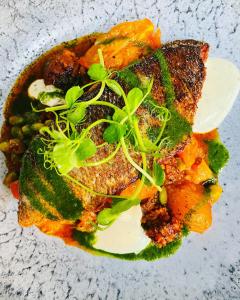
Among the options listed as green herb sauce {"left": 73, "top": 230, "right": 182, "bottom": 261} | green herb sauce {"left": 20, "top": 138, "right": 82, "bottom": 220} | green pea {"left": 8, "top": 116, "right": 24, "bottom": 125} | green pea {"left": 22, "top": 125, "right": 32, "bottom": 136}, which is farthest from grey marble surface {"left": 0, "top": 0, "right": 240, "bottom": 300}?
green herb sauce {"left": 20, "top": 138, "right": 82, "bottom": 220}

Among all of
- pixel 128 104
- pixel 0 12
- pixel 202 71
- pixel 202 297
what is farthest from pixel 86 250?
pixel 0 12

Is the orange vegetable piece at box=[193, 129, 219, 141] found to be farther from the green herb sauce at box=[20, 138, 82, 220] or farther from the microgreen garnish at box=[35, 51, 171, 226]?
the green herb sauce at box=[20, 138, 82, 220]

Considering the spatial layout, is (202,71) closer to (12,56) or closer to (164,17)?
(164,17)

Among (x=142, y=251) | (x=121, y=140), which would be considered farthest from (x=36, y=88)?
(x=142, y=251)

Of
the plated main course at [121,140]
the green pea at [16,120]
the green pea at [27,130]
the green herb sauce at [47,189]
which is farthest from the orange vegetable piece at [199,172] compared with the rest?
the green pea at [16,120]

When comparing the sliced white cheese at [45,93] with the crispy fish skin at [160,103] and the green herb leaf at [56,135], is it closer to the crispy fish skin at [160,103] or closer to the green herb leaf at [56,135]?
the crispy fish skin at [160,103]

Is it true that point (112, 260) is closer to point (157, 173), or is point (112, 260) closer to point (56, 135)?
point (157, 173)
